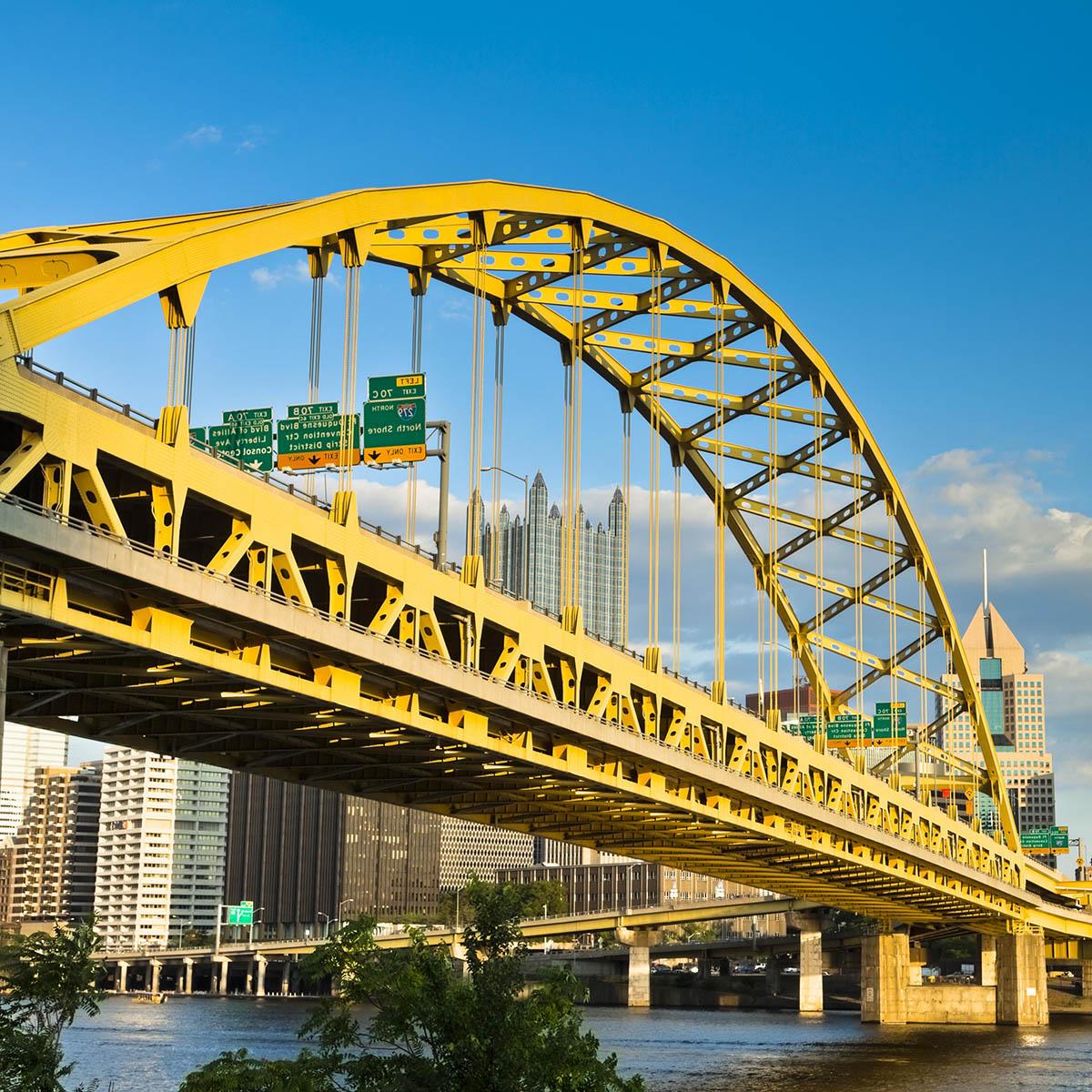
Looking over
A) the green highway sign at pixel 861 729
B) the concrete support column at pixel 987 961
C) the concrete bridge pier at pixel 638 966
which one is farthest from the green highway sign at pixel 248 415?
the concrete bridge pier at pixel 638 966

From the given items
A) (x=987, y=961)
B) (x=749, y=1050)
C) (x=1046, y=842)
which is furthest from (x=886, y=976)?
(x=749, y=1050)

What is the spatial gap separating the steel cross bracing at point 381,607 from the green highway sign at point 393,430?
3.00m

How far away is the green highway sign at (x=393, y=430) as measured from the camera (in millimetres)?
40594

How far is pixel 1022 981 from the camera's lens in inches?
4643

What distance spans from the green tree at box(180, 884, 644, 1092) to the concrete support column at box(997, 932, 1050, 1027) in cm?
9116

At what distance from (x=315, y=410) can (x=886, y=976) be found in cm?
8966

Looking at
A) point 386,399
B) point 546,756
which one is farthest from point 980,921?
point 386,399

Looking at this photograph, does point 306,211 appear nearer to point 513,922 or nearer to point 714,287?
point 513,922

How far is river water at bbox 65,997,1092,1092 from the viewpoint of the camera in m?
70.9

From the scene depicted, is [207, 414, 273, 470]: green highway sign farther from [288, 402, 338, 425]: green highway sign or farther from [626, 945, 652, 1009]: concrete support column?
[626, 945, 652, 1009]: concrete support column

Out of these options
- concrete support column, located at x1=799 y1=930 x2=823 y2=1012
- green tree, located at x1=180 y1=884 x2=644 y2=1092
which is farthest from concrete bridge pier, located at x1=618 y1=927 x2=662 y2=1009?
green tree, located at x1=180 y1=884 x2=644 y2=1092

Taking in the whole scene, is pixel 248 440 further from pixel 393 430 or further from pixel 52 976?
pixel 52 976

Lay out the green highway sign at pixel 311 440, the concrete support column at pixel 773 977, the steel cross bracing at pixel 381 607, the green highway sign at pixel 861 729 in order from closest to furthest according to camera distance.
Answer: the steel cross bracing at pixel 381 607, the green highway sign at pixel 311 440, the green highway sign at pixel 861 729, the concrete support column at pixel 773 977

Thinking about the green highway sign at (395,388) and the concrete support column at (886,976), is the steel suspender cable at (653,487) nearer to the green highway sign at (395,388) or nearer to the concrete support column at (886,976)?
the green highway sign at (395,388)
